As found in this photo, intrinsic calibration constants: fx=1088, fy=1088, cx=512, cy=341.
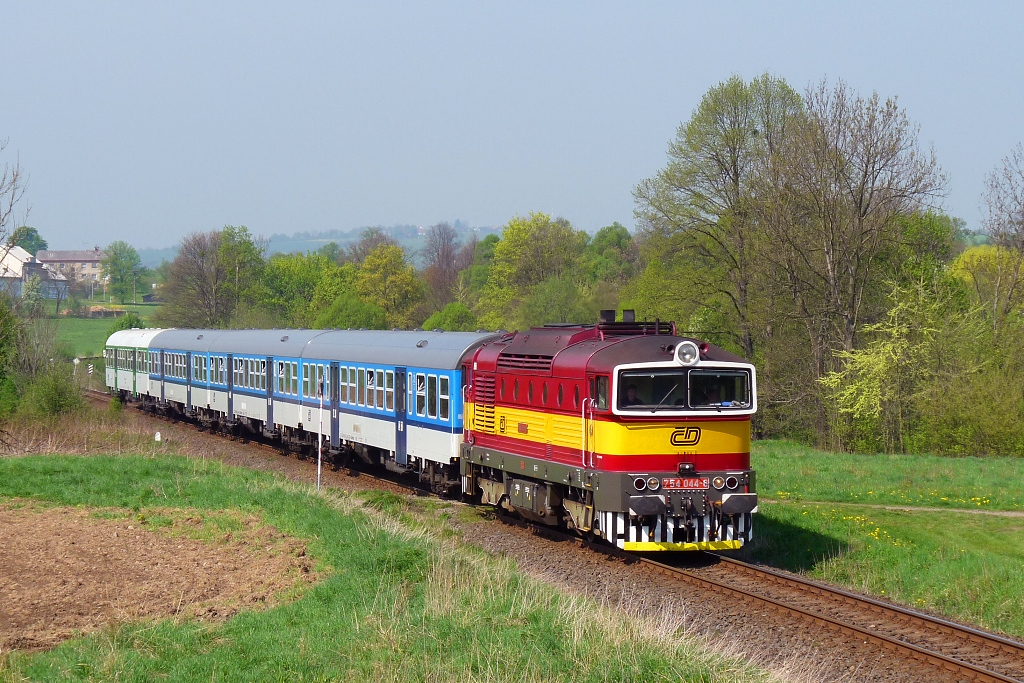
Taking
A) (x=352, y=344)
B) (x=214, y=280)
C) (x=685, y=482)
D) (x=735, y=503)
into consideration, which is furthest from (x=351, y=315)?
(x=735, y=503)

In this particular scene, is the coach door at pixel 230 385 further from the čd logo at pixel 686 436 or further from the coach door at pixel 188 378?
the čd logo at pixel 686 436

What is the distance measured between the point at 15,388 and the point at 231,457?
600 inches

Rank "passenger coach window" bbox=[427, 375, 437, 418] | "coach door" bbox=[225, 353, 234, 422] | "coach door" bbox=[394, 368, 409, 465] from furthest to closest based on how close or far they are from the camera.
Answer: "coach door" bbox=[225, 353, 234, 422], "coach door" bbox=[394, 368, 409, 465], "passenger coach window" bbox=[427, 375, 437, 418]

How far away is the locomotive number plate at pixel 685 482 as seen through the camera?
54.7 feet

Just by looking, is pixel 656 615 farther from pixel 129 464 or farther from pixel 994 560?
pixel 129 464

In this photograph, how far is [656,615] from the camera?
45.7 ft

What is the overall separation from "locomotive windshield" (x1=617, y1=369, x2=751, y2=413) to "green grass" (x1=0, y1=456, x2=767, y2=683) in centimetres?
318

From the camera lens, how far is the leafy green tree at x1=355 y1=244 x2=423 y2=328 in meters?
97.1

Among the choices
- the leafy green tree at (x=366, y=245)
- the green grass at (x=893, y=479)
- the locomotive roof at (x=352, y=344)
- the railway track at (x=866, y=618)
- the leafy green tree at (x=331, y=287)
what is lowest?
the green grass at (x=893, y=479)

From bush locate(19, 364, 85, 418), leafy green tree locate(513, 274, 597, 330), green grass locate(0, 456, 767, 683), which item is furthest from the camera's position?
leafy green tree locate(513, 274, 597, 330)

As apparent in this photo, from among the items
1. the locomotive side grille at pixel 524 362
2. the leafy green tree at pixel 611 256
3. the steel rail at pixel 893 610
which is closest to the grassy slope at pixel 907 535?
the steel rail at pixel 893 610

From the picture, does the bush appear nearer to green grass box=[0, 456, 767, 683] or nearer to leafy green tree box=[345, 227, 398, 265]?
green grass box=[0, 456, 767, 683]

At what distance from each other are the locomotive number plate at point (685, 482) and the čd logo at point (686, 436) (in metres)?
0.56

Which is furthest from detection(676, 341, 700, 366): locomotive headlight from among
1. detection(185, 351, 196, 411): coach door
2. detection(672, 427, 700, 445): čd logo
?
detection(185, 351, 196, 411): coach door
